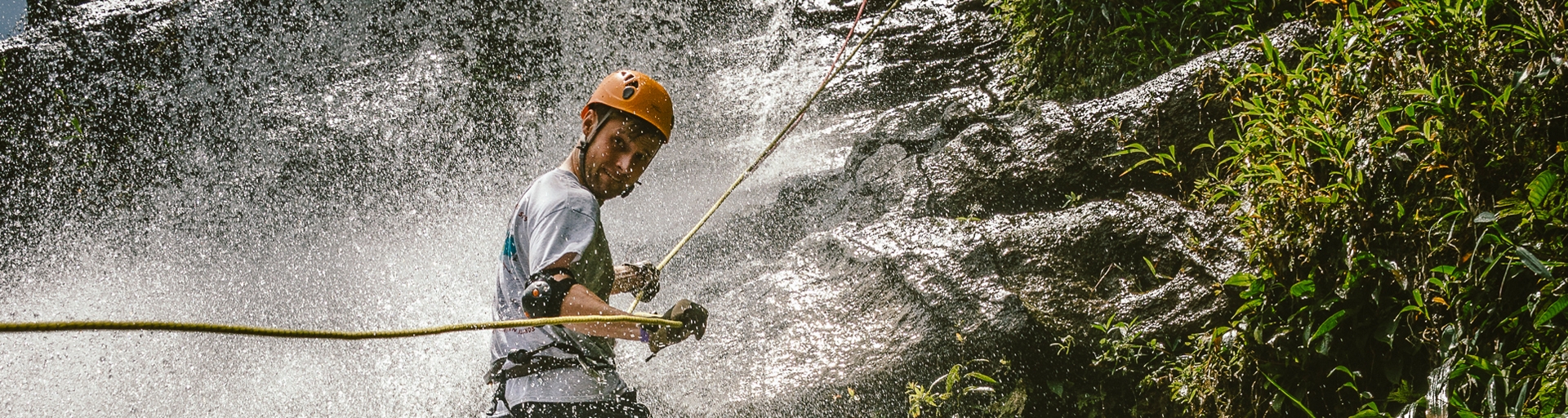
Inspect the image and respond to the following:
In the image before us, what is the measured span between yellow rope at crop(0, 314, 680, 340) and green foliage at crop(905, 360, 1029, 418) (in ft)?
4.98

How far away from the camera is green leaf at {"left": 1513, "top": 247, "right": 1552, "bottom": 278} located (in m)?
1.73

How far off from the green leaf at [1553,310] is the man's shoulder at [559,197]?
2.54m

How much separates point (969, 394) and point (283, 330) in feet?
8.74

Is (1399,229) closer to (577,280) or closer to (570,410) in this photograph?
(577,280)

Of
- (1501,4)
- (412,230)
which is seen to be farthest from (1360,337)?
(412,230)

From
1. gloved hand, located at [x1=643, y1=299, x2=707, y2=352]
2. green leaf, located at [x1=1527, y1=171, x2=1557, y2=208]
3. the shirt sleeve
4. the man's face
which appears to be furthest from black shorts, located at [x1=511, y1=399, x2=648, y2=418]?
green leaf, located at [x1=1527, y1=171, x2=1557, y2=208]

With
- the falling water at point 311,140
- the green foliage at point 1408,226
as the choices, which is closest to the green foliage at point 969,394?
the green foliage at point 1408,226

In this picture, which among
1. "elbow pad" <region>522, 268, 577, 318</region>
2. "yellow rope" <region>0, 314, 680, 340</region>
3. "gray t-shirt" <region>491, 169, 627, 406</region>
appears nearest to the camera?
"yellow rope" <region>0, 314, 680, 340</region>

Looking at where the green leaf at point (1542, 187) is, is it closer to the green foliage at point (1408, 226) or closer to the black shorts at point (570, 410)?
the green foliage at point (1408, 226)

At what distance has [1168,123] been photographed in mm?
3648

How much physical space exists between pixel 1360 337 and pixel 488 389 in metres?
4.65

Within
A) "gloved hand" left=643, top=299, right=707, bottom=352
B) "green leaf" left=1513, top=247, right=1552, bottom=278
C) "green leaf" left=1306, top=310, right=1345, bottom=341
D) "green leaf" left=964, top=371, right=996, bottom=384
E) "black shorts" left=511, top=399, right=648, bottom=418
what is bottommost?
"green leaf" left=964, top=371, right=996, bottom=384

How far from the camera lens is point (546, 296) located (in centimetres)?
214

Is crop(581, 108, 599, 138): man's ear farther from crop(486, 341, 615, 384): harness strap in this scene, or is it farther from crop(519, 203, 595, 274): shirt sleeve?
crop(486, 341, 615, 384): harness strap
